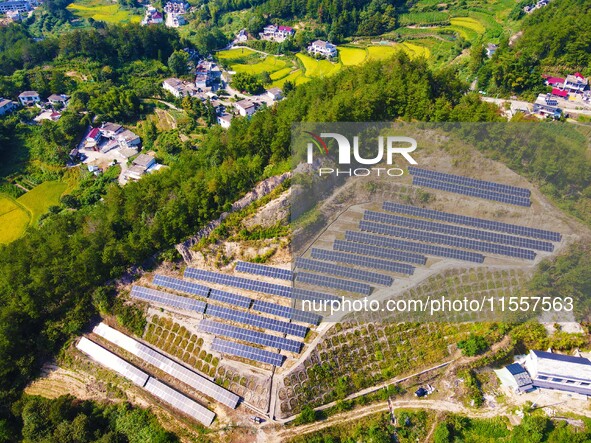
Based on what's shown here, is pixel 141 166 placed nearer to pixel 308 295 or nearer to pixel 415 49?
pixel 308 295

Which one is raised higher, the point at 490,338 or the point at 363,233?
the point at 363,233

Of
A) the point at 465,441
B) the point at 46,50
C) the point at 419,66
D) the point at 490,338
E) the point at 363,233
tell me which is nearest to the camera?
the point at 465,441

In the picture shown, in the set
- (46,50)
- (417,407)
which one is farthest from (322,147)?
(46,50)

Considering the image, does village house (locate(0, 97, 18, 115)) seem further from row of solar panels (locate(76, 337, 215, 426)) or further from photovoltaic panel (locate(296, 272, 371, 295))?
photovoltaic panel (locate(296, 272, 371, 295))

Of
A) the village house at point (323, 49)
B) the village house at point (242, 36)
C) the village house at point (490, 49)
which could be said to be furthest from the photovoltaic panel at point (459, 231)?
the village house at point (242, 36)

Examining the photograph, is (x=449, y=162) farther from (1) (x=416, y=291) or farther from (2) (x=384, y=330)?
(2) (x=384, y=330)
